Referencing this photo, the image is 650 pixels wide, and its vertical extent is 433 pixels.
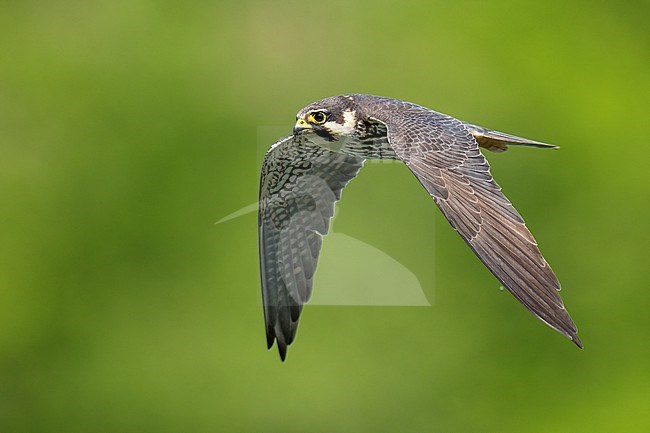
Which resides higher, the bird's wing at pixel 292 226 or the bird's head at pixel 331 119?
the bird's head at pixel 331 119

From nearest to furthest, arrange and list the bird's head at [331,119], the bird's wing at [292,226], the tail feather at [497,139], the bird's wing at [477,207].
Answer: the bird's wing at [477,207], the tail feather at [497,139], the bird's head at [331,119], the bird's wing at [292,226]

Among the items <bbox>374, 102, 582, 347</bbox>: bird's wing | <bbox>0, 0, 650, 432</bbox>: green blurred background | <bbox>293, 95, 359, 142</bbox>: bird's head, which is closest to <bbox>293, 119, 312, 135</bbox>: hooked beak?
<bbox>293, 95, 359, 142</bbox>: bird's head

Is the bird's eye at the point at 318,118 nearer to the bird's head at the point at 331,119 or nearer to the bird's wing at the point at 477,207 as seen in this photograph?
the bird's head at the point at 331,119

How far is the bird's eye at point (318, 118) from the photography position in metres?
5.74

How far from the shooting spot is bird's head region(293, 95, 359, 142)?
5.71m

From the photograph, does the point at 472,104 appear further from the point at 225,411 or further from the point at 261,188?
the point at 261,188

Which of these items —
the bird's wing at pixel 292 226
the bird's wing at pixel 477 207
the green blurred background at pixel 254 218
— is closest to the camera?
the bird's wing at pixel 477 207

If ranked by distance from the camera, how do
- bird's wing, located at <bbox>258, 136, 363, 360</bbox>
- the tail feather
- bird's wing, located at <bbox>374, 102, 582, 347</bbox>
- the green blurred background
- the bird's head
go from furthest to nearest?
the green blurred background → bird's wing, located at <bbox>258, 136, 363, 360</bbox> → the bird's head → the tail feather → bird's wing, located at <bbox>374, 102, 582, 347</bbox>

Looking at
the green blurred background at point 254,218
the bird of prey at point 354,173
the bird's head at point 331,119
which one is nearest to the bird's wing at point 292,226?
the bird of prey at point 354,173

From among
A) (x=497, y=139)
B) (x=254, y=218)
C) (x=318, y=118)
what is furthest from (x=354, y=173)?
(x=254, y=218)

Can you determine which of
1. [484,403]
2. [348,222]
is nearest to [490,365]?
[484,403]

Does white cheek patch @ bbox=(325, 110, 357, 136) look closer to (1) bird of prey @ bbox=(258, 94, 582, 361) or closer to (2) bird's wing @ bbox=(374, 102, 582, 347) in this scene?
(1) bird of prey @ bbox=(258, 94, 582, 361)

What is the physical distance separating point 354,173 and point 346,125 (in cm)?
74

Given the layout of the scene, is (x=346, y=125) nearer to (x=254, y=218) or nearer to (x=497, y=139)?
(x=497, y=139)
